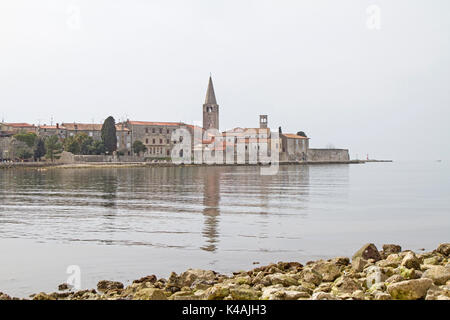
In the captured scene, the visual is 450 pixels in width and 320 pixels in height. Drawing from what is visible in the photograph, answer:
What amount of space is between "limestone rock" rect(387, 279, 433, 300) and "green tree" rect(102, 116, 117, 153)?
93148 millimetres

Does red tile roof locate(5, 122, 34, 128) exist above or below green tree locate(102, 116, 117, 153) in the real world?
above

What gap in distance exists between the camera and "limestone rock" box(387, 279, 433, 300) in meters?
7.64

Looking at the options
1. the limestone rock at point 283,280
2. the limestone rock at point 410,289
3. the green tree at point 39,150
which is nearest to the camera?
the limestone rock at point 410,289

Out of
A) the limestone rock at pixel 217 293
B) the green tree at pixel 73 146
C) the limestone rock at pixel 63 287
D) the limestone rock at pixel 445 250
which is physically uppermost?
the green tree at pixel 73 146

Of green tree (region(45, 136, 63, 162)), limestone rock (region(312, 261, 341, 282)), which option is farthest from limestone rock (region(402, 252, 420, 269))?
green tree (region(45, 136, 63, 162))

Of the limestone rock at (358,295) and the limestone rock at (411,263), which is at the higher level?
the limestone rock at (411,263)

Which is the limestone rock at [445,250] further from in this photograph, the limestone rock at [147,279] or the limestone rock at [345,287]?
the limestone rock at [147,279]

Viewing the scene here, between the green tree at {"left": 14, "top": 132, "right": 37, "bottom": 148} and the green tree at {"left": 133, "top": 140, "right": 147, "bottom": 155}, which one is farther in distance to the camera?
the green tree at {"left": 133, "top": 140, "right": 147, "bottom": 155}

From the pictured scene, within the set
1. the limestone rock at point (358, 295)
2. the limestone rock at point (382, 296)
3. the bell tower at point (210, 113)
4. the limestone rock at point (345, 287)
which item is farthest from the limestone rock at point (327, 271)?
the bell tower at point (210, 113)

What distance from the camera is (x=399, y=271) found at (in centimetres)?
932

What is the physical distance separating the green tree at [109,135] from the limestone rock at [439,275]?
9240 cm

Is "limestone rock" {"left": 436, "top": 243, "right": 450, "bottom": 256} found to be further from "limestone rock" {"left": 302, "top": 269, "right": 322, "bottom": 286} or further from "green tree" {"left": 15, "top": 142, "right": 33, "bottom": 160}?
"green tree" {"left": 15, "top": 142, "right": 33, "bottom": 160}

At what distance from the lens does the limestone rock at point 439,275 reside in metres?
8.41

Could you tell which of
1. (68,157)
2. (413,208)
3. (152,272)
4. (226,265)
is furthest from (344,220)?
(68,157)
